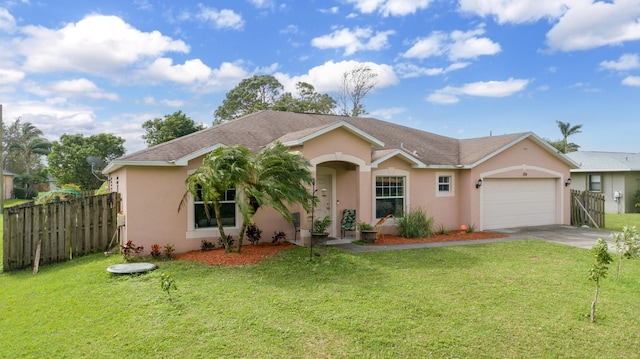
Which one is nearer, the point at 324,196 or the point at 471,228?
the point at 324,196

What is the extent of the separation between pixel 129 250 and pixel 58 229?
2.30m

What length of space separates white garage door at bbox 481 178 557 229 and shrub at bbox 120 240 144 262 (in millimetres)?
12372

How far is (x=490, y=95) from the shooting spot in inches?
900

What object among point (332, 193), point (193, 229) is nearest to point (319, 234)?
point (332, 193)

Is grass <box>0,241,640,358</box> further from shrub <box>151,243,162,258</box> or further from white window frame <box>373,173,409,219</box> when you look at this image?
white window frame <box>373,173,409,219</box>

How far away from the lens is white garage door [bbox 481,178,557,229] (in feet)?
50.0

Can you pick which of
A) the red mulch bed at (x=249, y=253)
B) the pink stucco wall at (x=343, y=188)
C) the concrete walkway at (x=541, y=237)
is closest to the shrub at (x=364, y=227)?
the pink stucco wall at (x=343, y=188)

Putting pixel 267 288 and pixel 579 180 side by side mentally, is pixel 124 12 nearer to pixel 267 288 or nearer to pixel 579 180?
pixel 267 288

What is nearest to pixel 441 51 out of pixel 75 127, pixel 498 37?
pixel 498 37

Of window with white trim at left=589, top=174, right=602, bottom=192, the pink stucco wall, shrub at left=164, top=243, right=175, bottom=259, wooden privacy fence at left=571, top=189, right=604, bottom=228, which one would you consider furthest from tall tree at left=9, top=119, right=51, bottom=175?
window with white trim at left=589, top=174, right=602, bottom=192

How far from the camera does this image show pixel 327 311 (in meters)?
5.76

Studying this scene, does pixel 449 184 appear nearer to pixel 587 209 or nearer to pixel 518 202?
pixel 518 202

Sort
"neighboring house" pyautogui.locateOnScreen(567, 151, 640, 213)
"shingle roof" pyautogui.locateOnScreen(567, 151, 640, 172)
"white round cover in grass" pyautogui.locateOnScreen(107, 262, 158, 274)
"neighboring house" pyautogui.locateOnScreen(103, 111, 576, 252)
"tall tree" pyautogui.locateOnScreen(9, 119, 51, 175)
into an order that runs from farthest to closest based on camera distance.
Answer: "tall tree" pyautogui.locateOnScreen(9, 119, 51, 175)
"neighboring house" pyautogui.locateOnScreen(567, 151, 640, 213)
"shingle roof" pyautogui.locateOnScreen(567, 151, 640, 172)
"neighboring house" pyautogui.locateOnScreen(103, 111, 576, 252)
"white round cover in grass" pyautogui.locateOnScreen(107, 262, 158, 274)

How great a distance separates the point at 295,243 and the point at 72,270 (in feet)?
18.8
